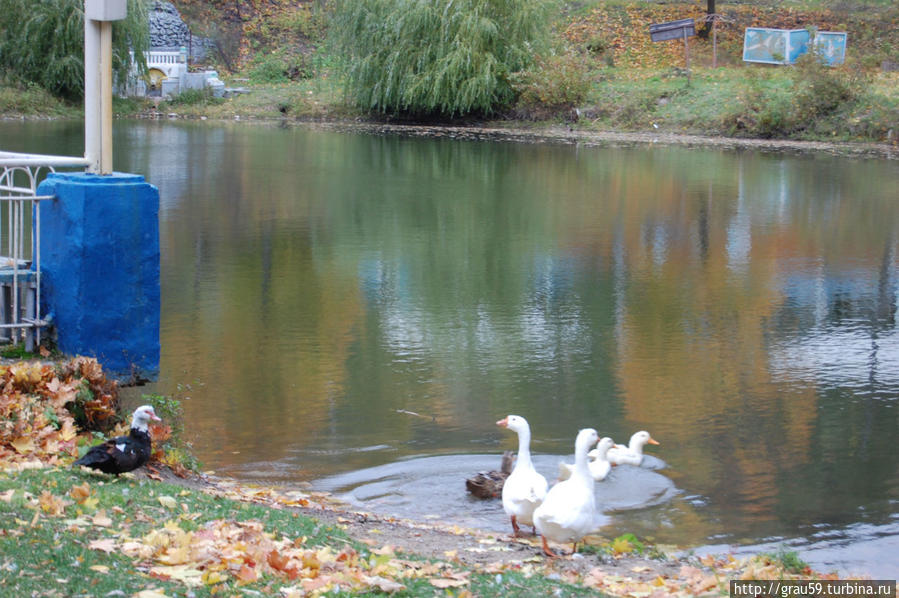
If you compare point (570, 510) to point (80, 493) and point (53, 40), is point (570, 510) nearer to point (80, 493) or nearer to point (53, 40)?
point (80, 493)

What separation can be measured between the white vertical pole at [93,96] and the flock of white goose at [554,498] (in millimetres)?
3970

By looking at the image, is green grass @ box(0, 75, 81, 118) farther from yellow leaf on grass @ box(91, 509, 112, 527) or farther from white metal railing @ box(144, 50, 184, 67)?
yellow leaf on grass @ box(91, 509, 112, 527)

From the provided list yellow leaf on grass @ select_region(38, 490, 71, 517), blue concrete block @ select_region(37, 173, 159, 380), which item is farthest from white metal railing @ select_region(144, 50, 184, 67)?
yellow leaf on grass @ select_region(38, 490, 71, 517)

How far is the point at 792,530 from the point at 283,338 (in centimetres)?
590

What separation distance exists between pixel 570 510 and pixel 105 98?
201 inches

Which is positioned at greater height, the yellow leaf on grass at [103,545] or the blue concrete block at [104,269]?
the blue concrete block at [104,269]

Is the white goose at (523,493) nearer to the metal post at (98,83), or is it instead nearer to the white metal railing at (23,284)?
the white metal railing at (23,284)

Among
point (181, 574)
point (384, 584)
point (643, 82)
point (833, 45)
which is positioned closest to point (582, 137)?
point (643, 82)

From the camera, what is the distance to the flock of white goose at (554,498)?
6.55 metres

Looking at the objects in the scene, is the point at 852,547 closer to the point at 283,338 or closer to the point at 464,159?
the point at 283,338

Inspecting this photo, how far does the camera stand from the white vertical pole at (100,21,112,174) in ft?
29.6

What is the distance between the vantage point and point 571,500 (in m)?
6.58

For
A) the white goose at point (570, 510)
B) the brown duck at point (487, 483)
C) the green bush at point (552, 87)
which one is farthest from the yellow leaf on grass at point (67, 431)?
the green bush at point (552, 87)

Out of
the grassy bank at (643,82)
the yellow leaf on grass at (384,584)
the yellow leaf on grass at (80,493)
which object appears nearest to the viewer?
the yellow leaf on grass at (384,584)
